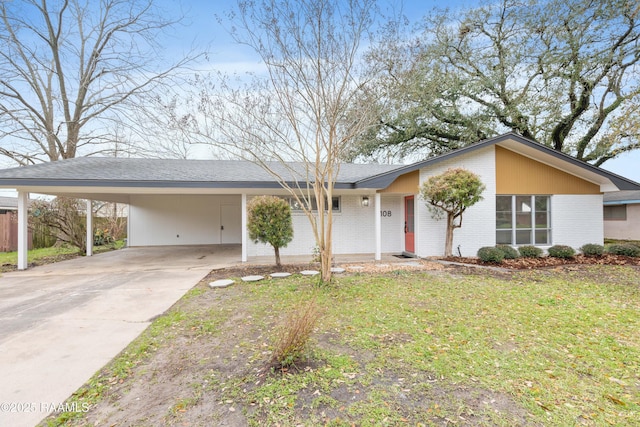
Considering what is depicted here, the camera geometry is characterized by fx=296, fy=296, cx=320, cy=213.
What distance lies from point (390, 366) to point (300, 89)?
5.23 meters

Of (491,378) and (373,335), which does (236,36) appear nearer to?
(373,335)

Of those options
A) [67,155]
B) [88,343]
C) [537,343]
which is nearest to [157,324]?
[88,343]

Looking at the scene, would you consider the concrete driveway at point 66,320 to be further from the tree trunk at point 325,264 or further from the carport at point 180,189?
the tree trunk at point 325,264

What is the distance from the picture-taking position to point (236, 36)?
597 centimetres

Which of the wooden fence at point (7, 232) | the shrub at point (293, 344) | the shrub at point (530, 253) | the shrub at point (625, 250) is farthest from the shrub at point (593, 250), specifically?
the wooden fence at point (7, 232)

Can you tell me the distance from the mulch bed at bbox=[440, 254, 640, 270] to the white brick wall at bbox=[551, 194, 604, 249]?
45.3 inches

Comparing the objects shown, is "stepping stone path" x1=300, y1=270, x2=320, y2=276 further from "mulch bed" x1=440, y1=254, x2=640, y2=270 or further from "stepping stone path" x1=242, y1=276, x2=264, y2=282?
"mulch bed" x1=440, y1=254, x2=640, y2=270

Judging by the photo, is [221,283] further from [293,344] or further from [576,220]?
[576,220]

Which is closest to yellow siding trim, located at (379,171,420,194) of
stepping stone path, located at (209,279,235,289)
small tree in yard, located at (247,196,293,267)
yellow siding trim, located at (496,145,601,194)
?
yellow siding trim, located at (496,145,601,194)

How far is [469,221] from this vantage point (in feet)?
33.2

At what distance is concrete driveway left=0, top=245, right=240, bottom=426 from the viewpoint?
260 centimetres

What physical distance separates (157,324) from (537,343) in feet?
16.0

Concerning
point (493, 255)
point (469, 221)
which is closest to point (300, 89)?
point (493, 255)

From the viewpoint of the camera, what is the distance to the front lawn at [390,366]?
2254 mm
